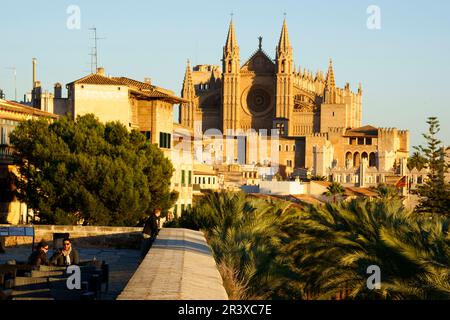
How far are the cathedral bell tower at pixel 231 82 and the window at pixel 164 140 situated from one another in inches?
3788

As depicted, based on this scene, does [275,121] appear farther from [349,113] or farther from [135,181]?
[135,181]

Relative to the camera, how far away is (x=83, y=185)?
35250 millimetres

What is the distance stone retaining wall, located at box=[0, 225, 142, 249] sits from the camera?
23.7 m

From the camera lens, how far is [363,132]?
147 m

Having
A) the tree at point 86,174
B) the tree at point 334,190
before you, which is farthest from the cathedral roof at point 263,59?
the tree at point 86,174

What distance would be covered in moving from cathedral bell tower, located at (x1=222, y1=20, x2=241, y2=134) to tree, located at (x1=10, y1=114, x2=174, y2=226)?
106972mm

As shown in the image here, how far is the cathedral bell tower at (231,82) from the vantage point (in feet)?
482

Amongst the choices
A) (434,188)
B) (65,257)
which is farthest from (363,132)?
(65,257)

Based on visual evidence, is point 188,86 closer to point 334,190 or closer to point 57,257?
point 334,190

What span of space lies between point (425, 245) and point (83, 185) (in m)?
22.0

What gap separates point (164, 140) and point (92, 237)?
83.4 ft

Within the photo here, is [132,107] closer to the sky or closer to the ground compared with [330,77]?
closer to the ground

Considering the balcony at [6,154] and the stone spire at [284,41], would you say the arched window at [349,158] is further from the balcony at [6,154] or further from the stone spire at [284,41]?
the balcony at [6,154]
